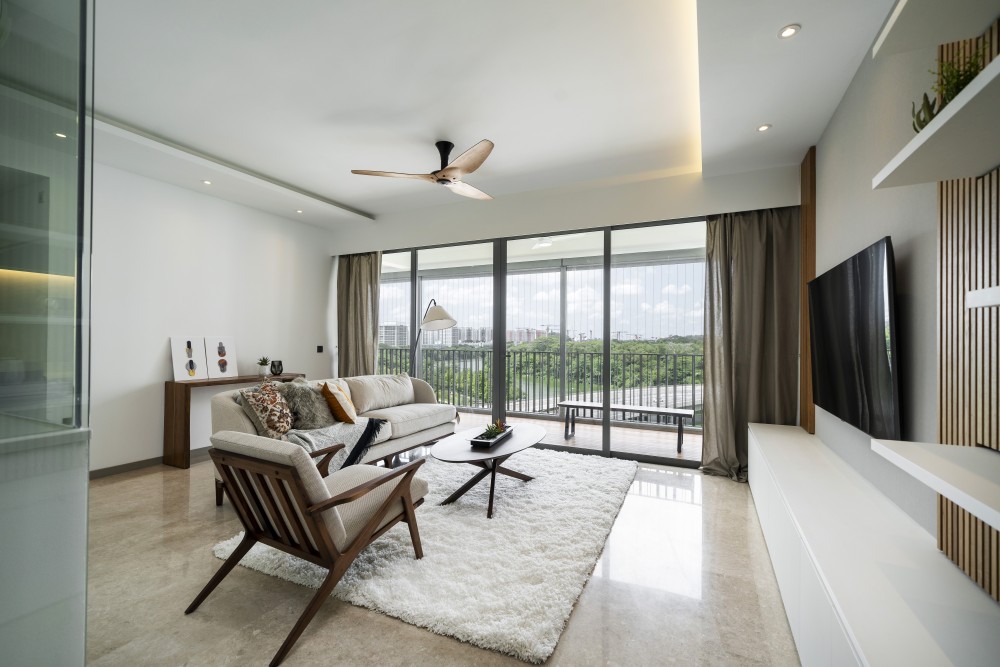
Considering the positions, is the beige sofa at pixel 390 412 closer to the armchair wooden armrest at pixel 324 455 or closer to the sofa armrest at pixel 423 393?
the sofa armrest at pixel 423 393

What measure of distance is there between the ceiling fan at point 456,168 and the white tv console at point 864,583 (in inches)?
103

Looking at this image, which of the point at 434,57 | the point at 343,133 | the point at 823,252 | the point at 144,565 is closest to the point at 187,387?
the point at 144,565

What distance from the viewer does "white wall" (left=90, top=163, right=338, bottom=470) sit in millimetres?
3832

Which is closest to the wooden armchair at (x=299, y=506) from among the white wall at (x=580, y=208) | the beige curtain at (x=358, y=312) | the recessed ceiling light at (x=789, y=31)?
the recessed ceiling light at (x=789, y=31)

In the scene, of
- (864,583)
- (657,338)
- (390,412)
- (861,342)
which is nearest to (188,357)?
(390,412)

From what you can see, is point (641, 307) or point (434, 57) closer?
point (434, 57)

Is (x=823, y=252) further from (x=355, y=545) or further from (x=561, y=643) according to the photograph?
(x=355, y=545)

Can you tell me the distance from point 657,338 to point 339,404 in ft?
9.91

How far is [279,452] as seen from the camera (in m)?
1.77

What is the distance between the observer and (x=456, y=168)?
320 cm

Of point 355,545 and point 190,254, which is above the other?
point 190,254

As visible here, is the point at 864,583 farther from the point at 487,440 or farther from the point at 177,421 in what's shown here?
the point at 177,421

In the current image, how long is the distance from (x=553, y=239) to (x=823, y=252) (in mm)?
2438

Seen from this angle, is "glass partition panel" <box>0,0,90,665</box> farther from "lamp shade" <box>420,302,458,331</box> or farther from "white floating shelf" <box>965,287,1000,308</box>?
"lamp shade" <box>420,302,458,331</box>
